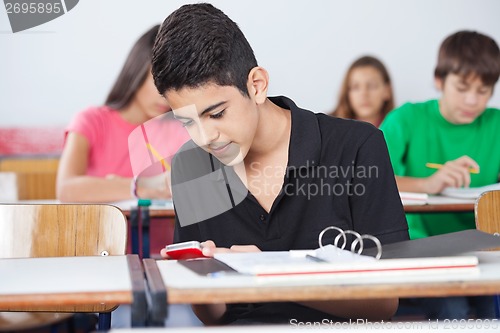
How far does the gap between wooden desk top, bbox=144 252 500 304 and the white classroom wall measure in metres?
2.93

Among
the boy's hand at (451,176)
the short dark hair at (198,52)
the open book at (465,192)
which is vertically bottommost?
the open book at (465,192)

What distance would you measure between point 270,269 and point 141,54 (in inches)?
78.2

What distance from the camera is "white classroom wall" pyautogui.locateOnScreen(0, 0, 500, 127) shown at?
387 cm

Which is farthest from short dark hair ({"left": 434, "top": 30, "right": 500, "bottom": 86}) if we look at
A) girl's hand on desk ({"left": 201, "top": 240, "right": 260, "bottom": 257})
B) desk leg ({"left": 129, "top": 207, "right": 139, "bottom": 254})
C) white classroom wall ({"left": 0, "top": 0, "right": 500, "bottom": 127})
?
girl's hand on desk ({"left": 201, "top": 240, "right": 260, "bottom": 257})

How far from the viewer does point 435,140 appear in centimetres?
275

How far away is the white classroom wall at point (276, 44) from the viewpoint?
3.87m

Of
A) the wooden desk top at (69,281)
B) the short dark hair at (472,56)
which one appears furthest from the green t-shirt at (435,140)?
the wooden desk top at (69,281)

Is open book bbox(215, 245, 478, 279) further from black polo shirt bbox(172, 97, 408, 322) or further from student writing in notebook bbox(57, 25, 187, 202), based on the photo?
student writing in notebook bbox(57, 25, 187, 202)

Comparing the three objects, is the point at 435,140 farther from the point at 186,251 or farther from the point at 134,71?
the point at 186,251

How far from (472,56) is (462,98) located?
5.9 inches

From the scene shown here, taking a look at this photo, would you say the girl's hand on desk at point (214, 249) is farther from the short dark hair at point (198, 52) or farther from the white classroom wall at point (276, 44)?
the white classroom wall at point (276, 44)

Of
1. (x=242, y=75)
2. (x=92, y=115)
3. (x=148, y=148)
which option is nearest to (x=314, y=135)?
(x=242, y=75)

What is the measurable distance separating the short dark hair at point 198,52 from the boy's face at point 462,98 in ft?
4.79

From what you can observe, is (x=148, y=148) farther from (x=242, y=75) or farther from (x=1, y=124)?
(x=242, y=75)
